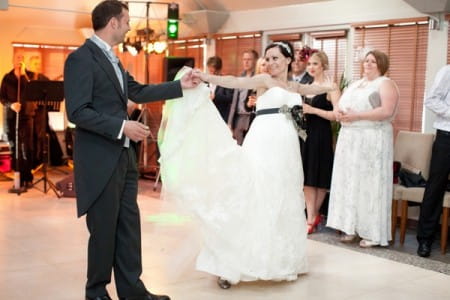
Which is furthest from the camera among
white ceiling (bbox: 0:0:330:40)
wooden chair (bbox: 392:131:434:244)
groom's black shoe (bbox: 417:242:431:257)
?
white ceiling (bbox: 0:0:330:40)

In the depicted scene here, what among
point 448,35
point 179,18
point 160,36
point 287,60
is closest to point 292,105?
point 287,60

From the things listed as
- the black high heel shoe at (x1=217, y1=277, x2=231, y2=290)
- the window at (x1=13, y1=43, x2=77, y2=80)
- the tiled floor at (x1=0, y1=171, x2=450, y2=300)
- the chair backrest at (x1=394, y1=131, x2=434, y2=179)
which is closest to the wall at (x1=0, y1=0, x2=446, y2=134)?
the chair backrest at (x1=394, y1=131, x2=434, y2=179)

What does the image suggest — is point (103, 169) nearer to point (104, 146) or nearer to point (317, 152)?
point (104, 146)

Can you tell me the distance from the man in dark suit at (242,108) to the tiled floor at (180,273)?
5.52ft

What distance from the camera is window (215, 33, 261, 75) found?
7.77 m

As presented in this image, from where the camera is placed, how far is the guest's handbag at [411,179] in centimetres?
519

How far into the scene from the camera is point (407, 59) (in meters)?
5.95

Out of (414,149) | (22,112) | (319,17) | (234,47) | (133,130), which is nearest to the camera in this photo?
(133,130)

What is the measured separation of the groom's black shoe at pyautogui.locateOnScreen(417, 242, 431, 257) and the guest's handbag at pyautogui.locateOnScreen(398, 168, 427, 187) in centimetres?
59

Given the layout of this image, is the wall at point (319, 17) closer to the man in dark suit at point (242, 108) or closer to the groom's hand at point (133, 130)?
the man in dark suit at point (242, 108)

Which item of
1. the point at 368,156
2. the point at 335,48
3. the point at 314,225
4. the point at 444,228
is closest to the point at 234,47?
the point at 335,48

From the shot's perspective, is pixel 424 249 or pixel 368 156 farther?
pixel 368 156

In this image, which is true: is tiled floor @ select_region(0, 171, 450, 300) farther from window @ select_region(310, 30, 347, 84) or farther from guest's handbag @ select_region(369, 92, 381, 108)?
window @ select_region(310, 30, 347, 84)

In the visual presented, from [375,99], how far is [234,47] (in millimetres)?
3511
